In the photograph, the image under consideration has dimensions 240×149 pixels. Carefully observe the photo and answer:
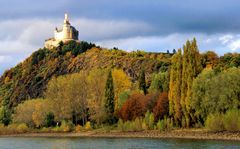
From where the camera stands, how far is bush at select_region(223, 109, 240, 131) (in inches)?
2457

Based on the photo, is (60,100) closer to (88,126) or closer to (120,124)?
(88,126)

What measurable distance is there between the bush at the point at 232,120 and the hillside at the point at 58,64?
9021 centimetres

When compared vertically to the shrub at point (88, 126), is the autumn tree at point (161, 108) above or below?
above

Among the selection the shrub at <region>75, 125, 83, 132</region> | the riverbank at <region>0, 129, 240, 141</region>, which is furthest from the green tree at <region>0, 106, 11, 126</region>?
the riverbank at <region>0, 129, 240, 141</region>

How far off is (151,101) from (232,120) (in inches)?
841

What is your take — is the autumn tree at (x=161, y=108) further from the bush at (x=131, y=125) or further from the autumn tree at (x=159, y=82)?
the autumn tree at (x=159, y=82)

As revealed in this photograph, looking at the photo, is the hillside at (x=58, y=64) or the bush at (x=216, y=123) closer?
the bush at (x=216, y=123)

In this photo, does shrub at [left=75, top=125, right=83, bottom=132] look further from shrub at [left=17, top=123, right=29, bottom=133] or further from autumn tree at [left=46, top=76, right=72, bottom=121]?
shrub at [left=17, top=123, right=29, bottom=133]

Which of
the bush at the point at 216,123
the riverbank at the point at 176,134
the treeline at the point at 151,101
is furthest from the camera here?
the treeline at the point at 151,101

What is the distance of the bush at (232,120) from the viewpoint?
62406mm

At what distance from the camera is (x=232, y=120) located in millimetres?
62812

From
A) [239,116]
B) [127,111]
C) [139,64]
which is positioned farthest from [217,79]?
[139,64]

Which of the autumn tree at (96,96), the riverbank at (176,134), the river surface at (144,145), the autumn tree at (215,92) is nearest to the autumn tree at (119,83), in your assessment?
the autumn tree at (96,96)

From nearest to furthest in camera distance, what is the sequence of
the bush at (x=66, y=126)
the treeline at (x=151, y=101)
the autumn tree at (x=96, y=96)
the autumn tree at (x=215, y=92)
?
the autumn tree at (x=215, y=92) < the treeline at (x=151, y=101) < the autumn tree at (x=96, y=96) < the bush at (x=66, y=126)
